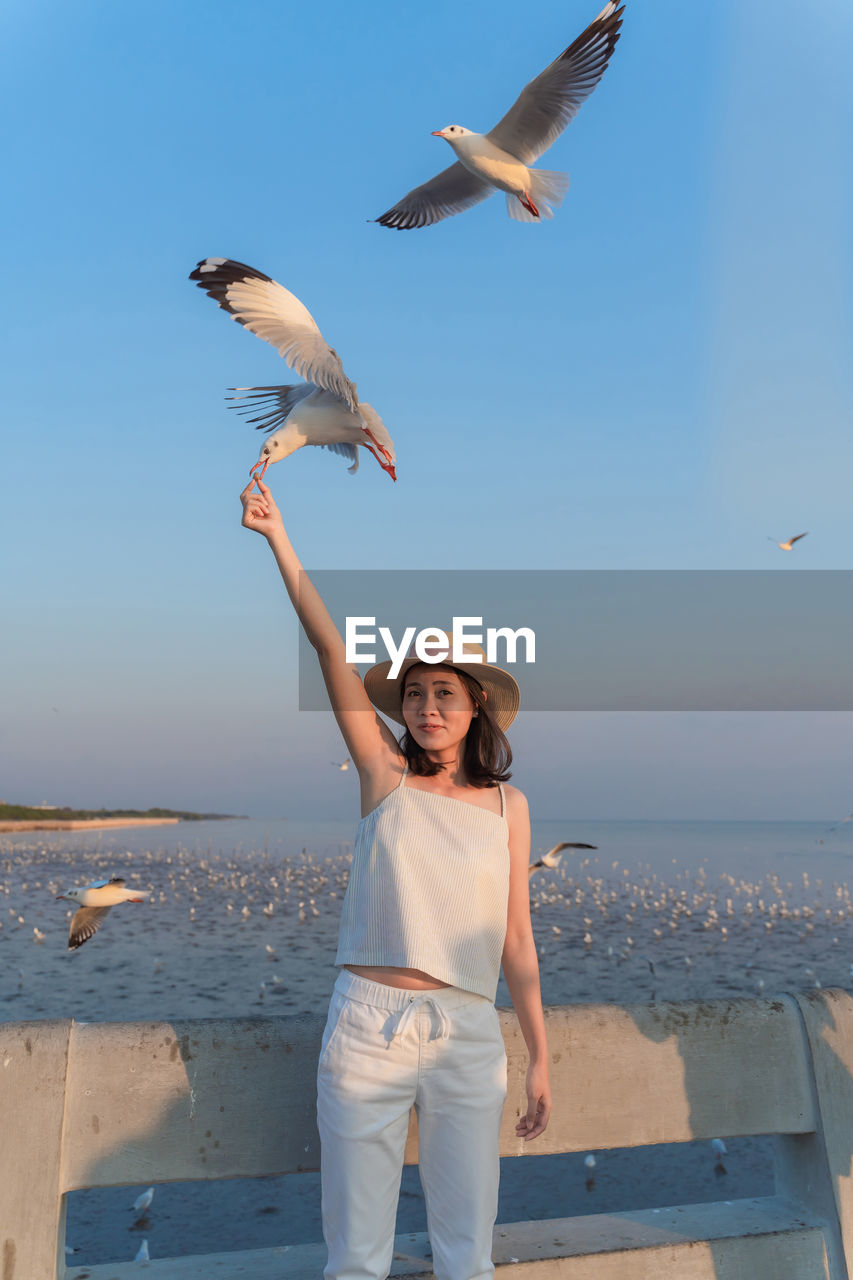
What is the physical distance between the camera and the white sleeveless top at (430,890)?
7.73ft

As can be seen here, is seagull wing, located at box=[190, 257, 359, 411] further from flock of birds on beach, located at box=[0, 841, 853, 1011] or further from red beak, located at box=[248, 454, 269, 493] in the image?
flock of birds on beach, located at box=[0, 841, 853, 1011]

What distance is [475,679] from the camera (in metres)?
2.79

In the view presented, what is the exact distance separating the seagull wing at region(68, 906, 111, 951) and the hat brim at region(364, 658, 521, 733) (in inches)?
154

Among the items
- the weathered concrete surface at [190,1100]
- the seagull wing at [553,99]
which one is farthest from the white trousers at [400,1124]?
the seagull wing at [553,99]

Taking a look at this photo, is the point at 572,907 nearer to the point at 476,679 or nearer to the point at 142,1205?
the point at 142,1205

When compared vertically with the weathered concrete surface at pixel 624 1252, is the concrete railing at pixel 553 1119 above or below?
above

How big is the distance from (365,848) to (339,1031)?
472 millimetres

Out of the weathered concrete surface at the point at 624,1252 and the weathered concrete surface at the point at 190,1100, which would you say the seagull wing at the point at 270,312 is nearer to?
the weathered concrete surface at the point at 190,1100

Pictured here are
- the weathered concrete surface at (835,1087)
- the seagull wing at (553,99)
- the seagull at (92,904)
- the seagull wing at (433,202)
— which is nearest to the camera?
the weathered concrete surface at (835,1087)

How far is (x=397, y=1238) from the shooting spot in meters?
2.93

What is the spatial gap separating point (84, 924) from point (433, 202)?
17.7 feet

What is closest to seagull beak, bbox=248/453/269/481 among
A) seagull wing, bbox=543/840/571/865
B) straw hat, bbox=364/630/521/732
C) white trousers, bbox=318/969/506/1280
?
straw hat, bbox=364/630/521/732

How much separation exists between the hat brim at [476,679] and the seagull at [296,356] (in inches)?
23.6

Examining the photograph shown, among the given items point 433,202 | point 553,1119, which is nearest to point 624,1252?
point 553,1119
